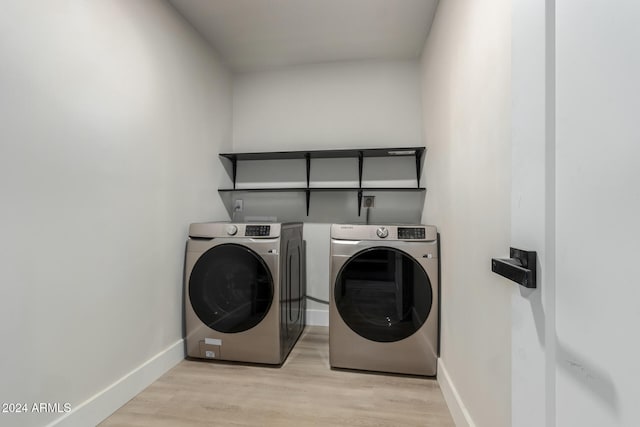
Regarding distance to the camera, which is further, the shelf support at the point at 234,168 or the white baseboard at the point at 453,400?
the shelf support at the point at 234,168

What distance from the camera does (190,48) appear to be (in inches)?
80.9

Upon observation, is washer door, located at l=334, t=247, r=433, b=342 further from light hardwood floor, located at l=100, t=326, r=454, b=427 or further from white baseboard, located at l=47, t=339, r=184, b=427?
white baseboard, located at l=47, t=339, r=184, b=427

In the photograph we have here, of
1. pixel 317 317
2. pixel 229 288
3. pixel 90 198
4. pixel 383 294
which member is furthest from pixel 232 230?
pixel 317 317

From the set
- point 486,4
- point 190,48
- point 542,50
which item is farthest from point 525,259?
point 190,48

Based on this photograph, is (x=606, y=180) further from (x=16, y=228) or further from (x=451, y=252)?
(x=16, y=228)

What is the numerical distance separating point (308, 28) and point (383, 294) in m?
1.90

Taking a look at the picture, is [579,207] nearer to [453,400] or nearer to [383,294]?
[453,400]

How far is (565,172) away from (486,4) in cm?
91

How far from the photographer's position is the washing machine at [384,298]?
1.75 m

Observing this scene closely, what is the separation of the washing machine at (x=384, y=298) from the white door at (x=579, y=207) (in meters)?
1.19

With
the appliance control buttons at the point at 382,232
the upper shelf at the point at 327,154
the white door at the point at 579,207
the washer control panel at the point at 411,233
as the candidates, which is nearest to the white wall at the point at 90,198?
the upper shelf at the point at 327,154

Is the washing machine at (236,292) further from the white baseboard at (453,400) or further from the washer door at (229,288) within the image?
the white baseboard at (453,400)

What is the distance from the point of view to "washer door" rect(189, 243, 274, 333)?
1.88m

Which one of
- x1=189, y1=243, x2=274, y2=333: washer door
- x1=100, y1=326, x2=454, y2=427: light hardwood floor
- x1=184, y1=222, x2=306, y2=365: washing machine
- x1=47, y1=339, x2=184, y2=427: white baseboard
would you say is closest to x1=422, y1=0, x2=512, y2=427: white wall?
x1=100, y1=326, x2=454, y2=427: light hardwood floor
